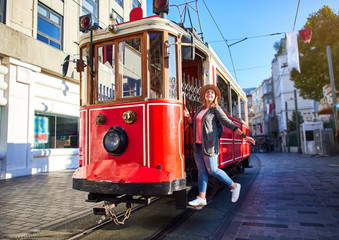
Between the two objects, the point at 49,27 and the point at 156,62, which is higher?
the point at 49,27

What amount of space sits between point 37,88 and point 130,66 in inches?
340

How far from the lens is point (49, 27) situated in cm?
1163

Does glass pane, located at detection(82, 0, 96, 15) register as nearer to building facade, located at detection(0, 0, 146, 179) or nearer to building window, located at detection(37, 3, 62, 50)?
building facade, located at detection(0, 0, 146, 179)

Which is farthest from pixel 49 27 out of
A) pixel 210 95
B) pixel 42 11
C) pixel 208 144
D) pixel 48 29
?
pixel 208 144

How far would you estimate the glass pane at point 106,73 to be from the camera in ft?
13.5

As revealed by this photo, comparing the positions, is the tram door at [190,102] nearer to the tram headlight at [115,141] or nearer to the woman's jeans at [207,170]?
the woman's jeans at [207,170]

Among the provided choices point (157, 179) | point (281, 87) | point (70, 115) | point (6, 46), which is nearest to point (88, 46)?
point (157, 179)

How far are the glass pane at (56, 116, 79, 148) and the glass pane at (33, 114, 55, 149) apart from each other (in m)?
0.31

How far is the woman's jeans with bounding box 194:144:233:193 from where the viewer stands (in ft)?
12.5

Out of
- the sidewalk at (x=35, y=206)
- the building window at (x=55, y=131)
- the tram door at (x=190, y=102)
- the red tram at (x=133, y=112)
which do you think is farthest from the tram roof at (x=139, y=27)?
the building window at (x=55, y=131)

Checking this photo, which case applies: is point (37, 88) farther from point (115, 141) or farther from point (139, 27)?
point (115, 141)

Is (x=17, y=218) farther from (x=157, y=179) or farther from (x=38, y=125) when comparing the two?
(x=38, y=125)

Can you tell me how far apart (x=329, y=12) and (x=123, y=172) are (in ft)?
74.3

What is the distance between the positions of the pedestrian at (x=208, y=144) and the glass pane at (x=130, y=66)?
937 mm
